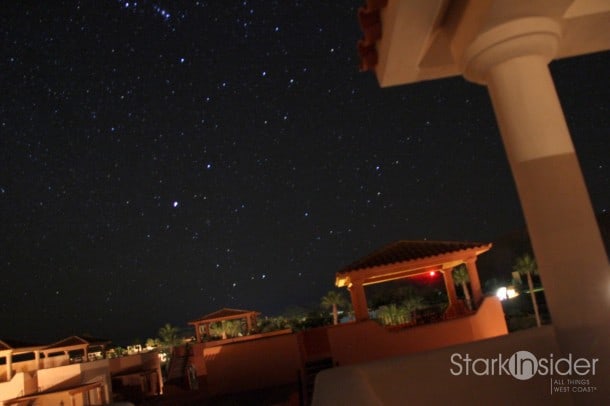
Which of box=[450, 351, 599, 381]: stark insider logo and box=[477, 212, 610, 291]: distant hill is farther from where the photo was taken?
box=[477, 212, 610, 291]: distant hill

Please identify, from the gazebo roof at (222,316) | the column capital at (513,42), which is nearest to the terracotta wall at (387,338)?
the column capital at (513,42)

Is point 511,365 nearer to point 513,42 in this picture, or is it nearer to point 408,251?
point 513,42

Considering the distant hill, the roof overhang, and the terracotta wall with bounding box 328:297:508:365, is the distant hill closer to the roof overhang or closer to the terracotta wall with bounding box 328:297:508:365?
the terracotta wall with bounding box 328:297:508:365

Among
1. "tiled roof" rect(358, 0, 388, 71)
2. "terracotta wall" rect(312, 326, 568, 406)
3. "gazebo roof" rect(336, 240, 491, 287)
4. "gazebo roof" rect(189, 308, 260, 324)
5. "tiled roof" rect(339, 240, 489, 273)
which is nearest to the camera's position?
"terracotta wall" rect(312, 326, 568, 406)

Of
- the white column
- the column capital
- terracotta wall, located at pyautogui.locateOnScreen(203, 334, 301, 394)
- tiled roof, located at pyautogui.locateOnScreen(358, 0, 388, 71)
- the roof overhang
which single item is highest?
tiled roof, located at pyautogui.locateOnScreen(358, 0, 388, 71)

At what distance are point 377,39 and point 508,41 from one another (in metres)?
1.28

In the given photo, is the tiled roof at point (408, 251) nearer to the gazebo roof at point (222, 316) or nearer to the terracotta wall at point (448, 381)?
the terracotta wall at point (448, 381)

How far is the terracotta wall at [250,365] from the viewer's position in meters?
11.7

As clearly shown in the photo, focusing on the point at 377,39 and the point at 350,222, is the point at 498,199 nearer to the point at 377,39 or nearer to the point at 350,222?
the point at 350,222

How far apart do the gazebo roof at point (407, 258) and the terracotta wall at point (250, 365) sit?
2.59m

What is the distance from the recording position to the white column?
3.45 metres

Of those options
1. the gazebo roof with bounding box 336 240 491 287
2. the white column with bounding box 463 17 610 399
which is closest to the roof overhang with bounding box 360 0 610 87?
the white column with bounding box 463 17 610 399

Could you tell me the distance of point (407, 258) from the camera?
12734mm

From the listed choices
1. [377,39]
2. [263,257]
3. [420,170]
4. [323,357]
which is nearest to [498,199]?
[420,170]
